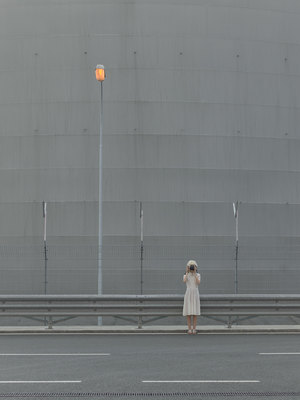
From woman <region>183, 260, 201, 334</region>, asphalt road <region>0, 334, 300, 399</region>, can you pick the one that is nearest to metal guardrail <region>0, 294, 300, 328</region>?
woman <region>183, 260, 201, 334</region>

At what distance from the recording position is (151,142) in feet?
63.0

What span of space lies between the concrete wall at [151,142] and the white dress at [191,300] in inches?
205

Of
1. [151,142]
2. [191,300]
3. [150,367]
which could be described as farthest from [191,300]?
[151,142]

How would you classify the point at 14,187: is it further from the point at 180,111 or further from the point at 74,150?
the point at 180,111

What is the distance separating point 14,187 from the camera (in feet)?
63.1

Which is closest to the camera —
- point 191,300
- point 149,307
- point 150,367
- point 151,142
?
point 150,367

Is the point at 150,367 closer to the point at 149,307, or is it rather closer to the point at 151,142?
the point at 149,307

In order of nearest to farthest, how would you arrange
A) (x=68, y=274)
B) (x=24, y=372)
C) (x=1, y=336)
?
(x=24, y=372)
(x=1, y=336)
(x=68, y=274)

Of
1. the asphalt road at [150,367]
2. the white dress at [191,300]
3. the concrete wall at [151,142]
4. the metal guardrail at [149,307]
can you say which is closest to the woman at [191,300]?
the white dress at [191,300]

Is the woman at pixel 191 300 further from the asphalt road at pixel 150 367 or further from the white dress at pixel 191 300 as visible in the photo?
the asphalt road at pixel 150 367

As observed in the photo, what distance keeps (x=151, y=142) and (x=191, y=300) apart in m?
7.43

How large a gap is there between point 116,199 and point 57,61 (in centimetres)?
515

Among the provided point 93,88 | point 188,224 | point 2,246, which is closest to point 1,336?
point 2,246

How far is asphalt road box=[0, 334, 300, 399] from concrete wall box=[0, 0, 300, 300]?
6.43 m
